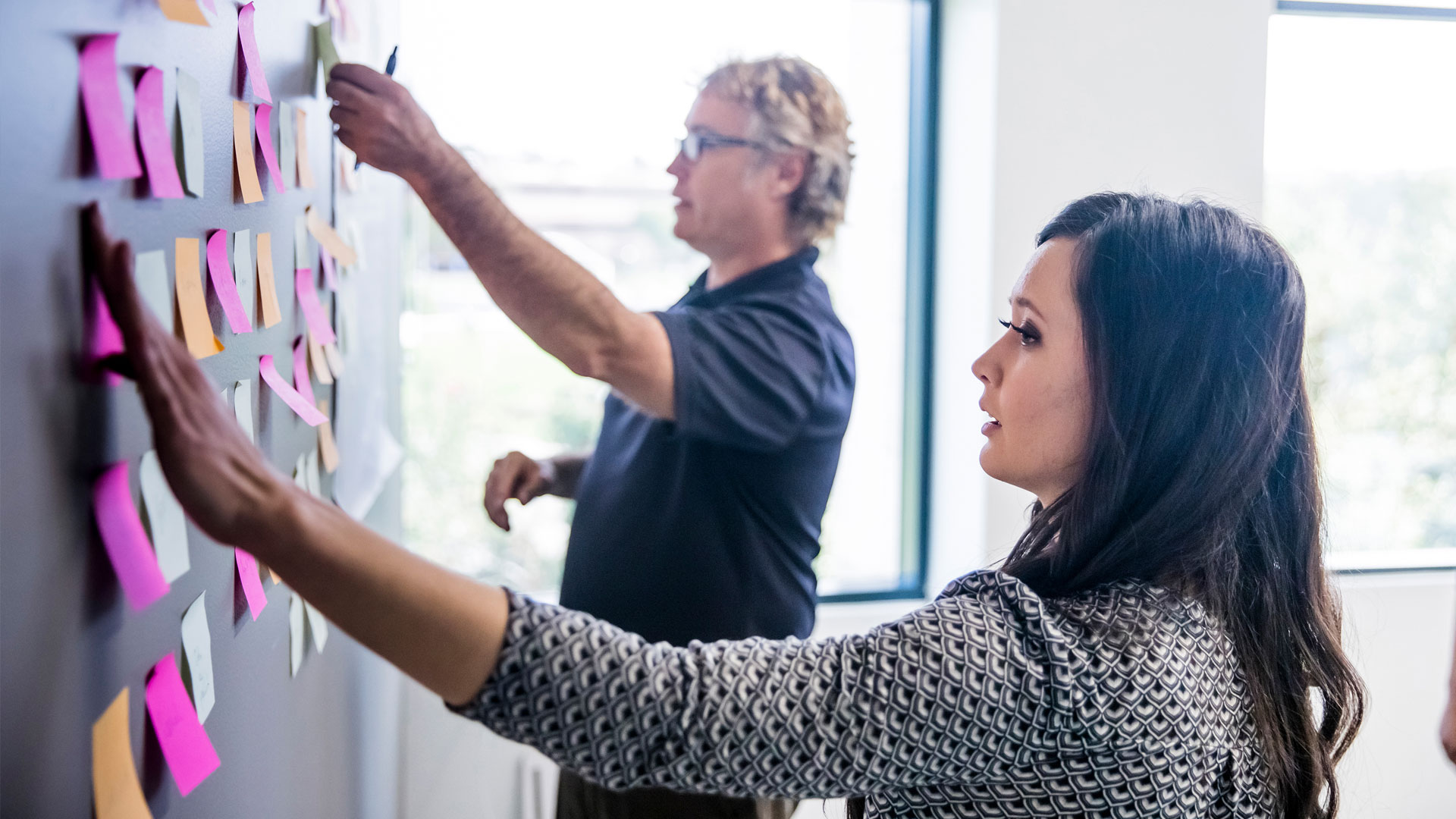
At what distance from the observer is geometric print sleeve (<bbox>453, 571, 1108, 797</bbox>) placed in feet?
2.07

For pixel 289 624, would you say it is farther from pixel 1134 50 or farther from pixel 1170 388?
pixel 1134 50

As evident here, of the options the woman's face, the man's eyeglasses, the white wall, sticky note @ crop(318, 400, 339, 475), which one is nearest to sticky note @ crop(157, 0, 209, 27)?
sticky note @ crop(318, 400, 339, 475)

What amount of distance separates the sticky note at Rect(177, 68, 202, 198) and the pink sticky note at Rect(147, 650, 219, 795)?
32 centimetres

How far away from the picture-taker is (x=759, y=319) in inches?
51.4

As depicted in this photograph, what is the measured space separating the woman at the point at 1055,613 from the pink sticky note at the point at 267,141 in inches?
13.5

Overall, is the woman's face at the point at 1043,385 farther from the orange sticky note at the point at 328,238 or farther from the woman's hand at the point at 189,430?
the orange sticky note at the point at 328,238

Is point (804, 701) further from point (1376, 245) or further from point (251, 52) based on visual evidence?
point (1376, 245)

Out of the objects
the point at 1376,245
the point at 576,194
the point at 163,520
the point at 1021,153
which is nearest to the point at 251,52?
the point at 163,520

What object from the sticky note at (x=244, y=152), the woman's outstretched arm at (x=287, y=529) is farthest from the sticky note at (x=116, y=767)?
the sticky note at (x=244, y=152)

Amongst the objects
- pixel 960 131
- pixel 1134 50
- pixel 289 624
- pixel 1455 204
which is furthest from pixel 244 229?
pixel 1455 204

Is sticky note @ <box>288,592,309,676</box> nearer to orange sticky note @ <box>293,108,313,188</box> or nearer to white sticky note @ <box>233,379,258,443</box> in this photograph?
white sticky note @ <box>233,379,258,443</box>

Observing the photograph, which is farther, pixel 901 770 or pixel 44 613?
pixel 901 770

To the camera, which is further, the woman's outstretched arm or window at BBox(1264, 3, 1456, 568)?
window at BBox(1264, 3, 1456, 568)

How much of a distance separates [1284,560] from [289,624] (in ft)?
3.25
